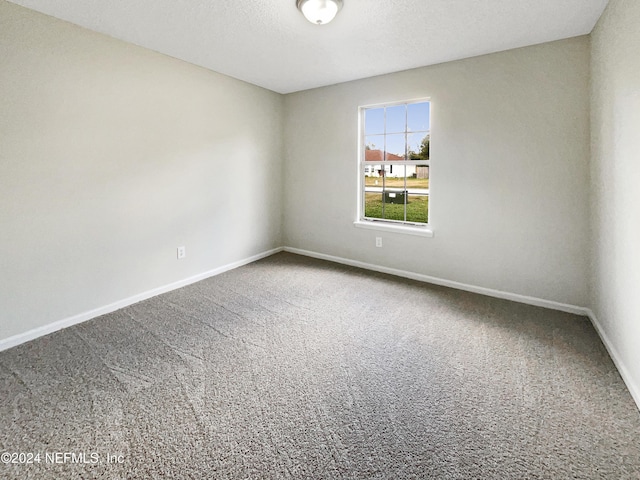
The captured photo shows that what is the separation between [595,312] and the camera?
8.79 feet

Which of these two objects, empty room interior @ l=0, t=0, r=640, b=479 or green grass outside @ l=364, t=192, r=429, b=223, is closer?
empty room interior @ l=0, t=0, r=640, b=479

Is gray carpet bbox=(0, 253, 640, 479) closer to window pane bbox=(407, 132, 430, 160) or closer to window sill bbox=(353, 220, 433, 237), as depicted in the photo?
window sill bbox=(353, 220, 433, 237)

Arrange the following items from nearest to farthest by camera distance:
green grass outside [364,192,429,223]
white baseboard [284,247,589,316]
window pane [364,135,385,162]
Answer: white baseboard [284,247,589,316]
green grass outside [364,192,429,223]
window pane [364,135,385,162]

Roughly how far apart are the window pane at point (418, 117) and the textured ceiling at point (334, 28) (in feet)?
1.46

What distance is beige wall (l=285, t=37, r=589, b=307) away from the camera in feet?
9.31

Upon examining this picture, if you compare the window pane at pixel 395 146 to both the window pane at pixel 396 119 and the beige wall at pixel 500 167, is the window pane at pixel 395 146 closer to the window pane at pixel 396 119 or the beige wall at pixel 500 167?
the window pane at pixel 396 119

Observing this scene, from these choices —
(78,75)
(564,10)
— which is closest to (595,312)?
(564,10)

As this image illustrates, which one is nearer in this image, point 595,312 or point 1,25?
point 1,25

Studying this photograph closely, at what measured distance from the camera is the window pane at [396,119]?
387cm

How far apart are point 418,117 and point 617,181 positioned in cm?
211

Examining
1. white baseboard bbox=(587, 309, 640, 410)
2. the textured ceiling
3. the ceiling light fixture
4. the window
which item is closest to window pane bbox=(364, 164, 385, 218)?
the window

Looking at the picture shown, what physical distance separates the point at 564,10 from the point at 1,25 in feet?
13.0

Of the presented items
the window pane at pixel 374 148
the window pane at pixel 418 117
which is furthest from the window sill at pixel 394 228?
the window pane at pixel 418 117

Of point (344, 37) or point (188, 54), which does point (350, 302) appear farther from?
point (188, 54)
